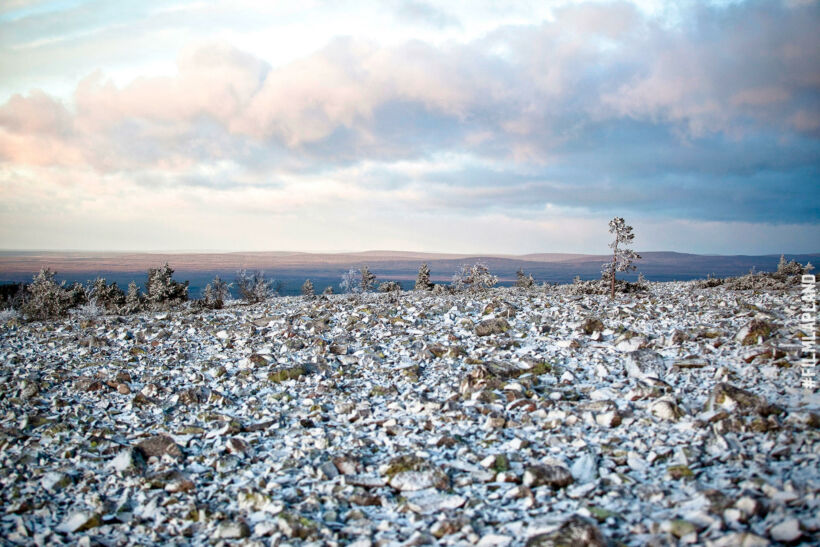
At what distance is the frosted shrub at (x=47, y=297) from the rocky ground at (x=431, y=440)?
2470cm

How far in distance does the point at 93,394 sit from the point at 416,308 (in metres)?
9.81

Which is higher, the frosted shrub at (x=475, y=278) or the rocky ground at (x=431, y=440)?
the frosted shrub at (x=475, y=278)

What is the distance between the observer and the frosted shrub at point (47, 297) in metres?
32.9

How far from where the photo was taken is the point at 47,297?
33406mm

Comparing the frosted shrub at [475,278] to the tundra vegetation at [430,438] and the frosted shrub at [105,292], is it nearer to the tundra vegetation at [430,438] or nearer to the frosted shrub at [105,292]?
the tundra vegetation at [430,438]

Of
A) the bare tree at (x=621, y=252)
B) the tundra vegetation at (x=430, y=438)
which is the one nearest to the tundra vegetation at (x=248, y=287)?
the bare tree at (x=621, y=252)

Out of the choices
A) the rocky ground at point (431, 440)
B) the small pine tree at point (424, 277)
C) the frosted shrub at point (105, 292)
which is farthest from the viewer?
the small pine tree at point (424, 277)

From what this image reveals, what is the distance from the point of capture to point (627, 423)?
7590mm

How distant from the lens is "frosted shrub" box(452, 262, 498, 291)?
32656 mm

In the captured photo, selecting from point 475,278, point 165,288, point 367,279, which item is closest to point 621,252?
point 475,278

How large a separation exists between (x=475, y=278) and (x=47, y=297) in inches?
1172

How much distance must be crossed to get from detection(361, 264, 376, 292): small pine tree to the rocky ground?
132ft

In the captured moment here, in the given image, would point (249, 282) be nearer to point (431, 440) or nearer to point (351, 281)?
point (351, 281)

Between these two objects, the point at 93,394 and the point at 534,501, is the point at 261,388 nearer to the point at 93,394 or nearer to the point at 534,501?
the point at 93,394
